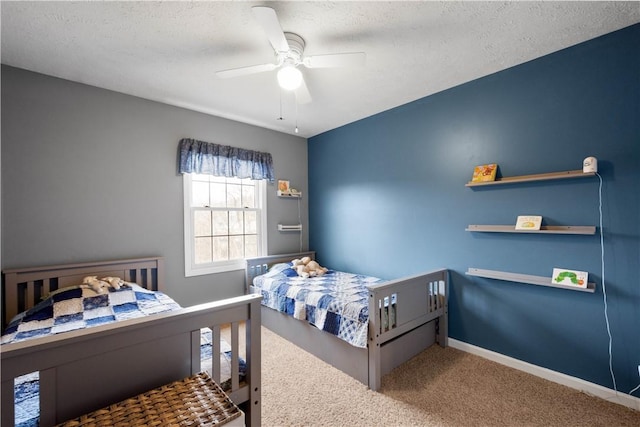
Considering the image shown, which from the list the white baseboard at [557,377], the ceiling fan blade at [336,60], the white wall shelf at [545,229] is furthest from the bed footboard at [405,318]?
the ceiling fan blade at [336,60]

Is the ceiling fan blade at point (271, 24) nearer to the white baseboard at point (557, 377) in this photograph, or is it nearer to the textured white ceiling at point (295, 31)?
the textured white ceiling at point (295, 31)

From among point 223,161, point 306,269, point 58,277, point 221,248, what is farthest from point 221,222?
point 58,277

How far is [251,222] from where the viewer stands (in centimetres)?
375

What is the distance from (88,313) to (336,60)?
2503 millimetres

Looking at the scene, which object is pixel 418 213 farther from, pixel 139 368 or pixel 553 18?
pixel 139 368

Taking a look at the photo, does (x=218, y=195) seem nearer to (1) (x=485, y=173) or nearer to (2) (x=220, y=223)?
(2) (x=220, y=223)

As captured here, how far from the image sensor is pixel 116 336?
1.05 meters

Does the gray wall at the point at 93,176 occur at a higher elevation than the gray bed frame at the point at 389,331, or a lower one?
higher

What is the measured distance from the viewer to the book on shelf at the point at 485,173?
2.40 m

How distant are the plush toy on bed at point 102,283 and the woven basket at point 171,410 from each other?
1682 millimetres

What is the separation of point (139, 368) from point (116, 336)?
18cm

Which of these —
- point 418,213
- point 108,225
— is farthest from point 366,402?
point 108,225

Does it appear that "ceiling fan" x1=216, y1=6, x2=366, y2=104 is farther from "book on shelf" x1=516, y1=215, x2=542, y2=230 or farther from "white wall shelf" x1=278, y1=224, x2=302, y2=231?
"white wall shelf" x1=278, y1=224, x2=302, y2=231

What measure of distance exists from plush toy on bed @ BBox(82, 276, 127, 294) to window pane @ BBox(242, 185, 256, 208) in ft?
5.27
